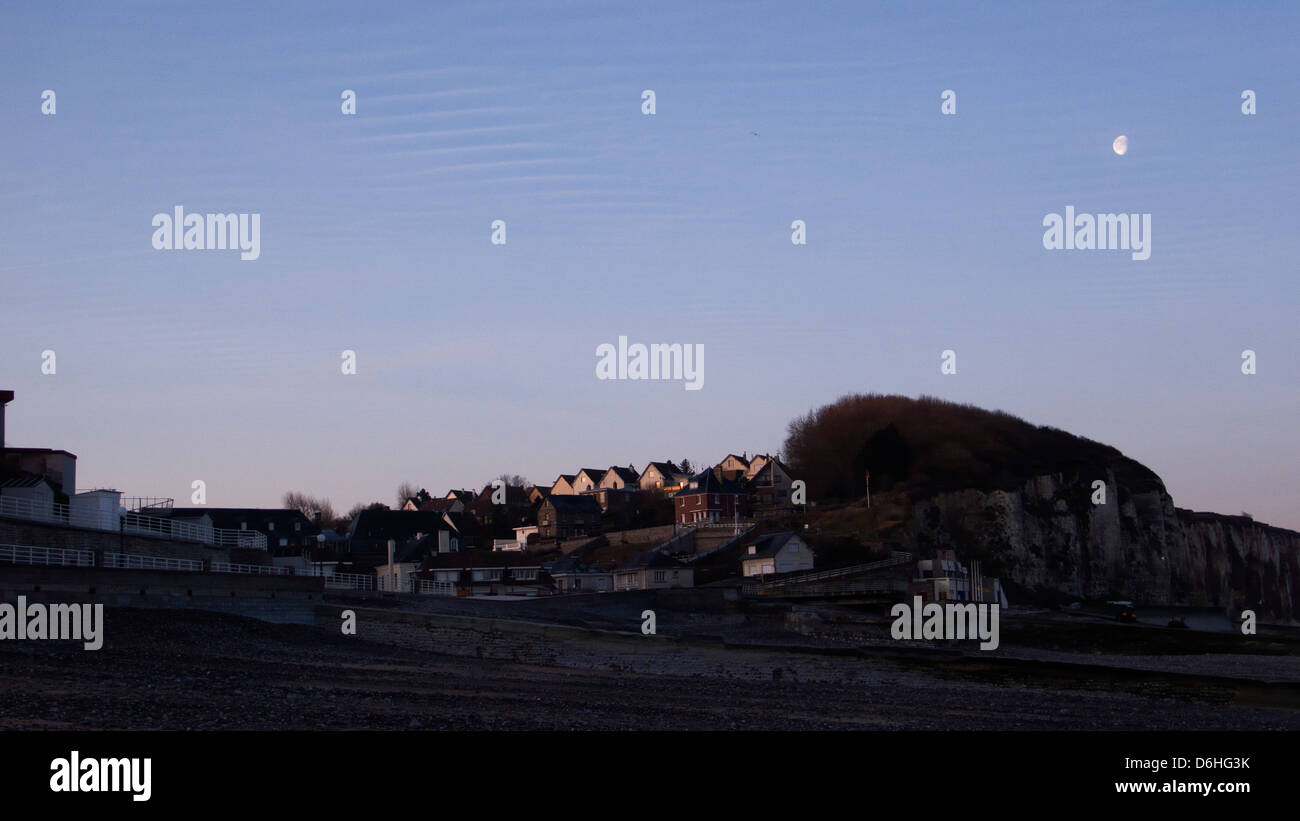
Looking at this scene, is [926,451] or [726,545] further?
[926,451]

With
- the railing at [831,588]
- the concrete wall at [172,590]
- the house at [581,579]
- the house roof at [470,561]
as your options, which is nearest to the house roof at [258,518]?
the house roof at [470,561]

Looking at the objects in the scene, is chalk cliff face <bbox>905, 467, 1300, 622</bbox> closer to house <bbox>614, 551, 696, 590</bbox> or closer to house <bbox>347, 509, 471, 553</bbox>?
house <bbox>614, 551, 696, 590</bbox>

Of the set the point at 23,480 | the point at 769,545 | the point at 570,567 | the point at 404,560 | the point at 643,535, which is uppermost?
the point at 23,480

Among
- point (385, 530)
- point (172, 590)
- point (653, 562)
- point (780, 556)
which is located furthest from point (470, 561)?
point (172, 590)

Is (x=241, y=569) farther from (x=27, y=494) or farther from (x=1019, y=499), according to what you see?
(x=1019, y=499)

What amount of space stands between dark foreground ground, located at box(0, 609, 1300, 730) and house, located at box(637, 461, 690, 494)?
109165 mm

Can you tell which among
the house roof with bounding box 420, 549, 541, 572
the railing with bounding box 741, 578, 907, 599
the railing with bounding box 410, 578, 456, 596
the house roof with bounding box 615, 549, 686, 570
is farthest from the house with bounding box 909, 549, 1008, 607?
the house roof with bounding box 420, 549, 541, 572

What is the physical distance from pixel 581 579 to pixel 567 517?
38.3 metres

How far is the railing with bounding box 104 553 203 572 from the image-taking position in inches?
1778

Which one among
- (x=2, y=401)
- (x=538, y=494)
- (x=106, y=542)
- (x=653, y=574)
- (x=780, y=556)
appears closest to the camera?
(x=106, y=542)

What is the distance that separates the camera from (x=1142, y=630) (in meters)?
60.2

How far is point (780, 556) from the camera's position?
83750 millimetres
